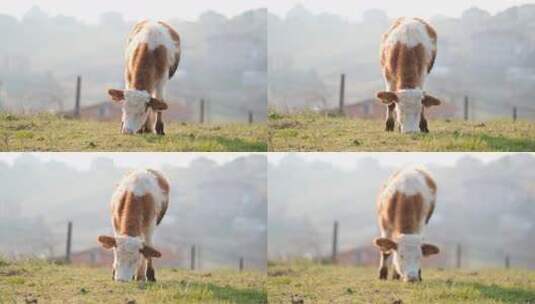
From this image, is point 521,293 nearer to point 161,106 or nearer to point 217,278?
point 217,278

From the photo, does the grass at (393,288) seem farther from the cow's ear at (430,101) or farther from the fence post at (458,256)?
the cow's ear at (430,101)

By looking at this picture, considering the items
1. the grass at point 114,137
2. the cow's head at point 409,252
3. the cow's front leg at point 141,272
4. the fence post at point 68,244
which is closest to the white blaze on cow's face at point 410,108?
the cow's head at point 409,252

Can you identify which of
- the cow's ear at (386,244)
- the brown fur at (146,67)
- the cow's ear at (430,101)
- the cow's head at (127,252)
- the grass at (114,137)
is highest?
the brown fur at (146,67)

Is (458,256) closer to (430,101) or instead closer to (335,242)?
(335,242)

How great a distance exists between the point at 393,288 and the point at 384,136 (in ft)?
5.70

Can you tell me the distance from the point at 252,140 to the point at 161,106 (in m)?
1.11

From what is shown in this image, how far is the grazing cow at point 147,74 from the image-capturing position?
1149 cm

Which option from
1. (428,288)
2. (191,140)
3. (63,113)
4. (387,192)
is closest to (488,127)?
(387,192)

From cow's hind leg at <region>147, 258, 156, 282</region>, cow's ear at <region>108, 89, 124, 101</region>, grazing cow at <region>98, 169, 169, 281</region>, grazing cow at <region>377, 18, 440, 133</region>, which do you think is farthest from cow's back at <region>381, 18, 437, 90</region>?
cow's hind leg at <region>147, 258, 156, 282</region>

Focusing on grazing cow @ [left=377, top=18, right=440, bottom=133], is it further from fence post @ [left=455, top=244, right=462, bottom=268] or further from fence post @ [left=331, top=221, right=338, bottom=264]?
fence post @ [left=455, top=244, right=462, bottom=268]

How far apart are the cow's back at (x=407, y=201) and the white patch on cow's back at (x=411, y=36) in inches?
56.9

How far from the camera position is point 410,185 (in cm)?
1148

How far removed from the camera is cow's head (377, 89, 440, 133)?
11297mm

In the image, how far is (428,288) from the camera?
1066 centimetres
